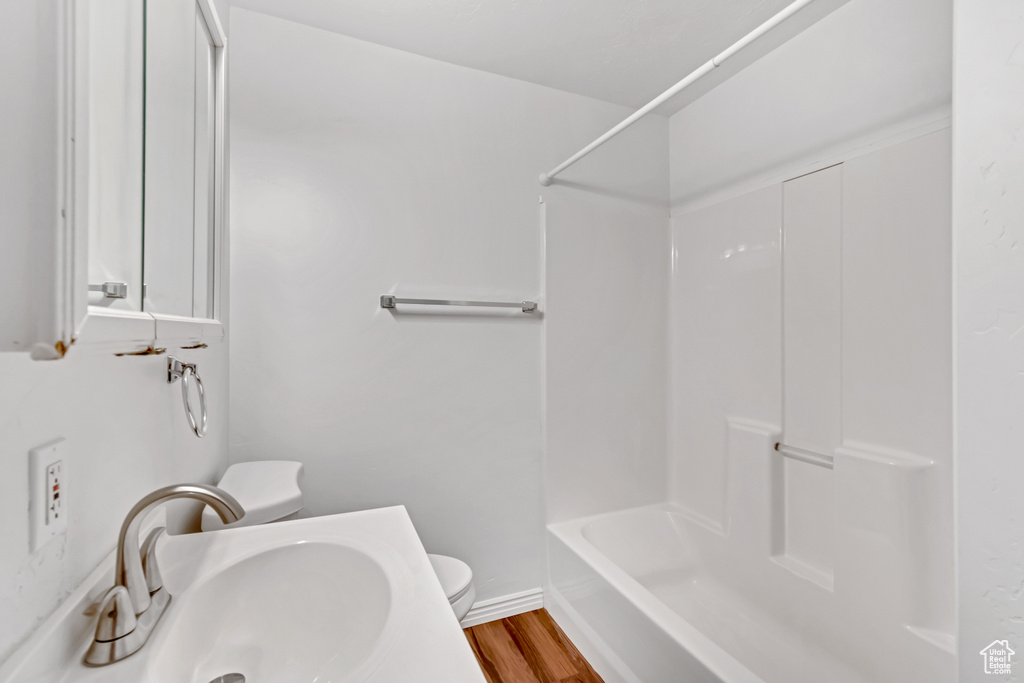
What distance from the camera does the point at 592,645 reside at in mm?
1503

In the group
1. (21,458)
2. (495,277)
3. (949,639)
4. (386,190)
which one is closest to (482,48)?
(386,190)

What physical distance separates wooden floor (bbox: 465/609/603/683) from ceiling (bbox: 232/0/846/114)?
79.8 inches

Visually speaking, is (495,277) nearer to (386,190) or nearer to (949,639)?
(386,190)

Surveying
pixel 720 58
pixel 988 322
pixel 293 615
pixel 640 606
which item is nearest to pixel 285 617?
pixel 293 615

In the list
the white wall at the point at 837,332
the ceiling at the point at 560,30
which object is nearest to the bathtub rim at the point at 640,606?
the white wall at the point at 837,332

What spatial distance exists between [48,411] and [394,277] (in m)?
1.11

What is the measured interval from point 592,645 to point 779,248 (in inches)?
60.3

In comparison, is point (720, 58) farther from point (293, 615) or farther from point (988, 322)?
point (293, 615)

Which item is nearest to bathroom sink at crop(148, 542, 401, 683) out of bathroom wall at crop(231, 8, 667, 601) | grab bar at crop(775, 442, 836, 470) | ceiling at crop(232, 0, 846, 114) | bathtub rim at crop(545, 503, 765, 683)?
bathroom wall at crop(231, 8, 667, 601)

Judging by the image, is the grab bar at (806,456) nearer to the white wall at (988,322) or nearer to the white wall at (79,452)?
the white wall at (988,322)

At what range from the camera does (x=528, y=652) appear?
1568 mm

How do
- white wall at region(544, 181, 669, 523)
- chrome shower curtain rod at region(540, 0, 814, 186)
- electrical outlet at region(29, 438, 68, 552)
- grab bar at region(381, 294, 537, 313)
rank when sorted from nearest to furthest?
1. electrical outlet at region(29, 438, 68, 552)
2. chrome shower curtain rod at region(540, 0, 814, 186)
3. grab bar at region(381, 294, 537, 313)
4. white wall at region(544, 181, 669, 523)

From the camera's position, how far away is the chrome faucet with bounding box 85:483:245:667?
55cm

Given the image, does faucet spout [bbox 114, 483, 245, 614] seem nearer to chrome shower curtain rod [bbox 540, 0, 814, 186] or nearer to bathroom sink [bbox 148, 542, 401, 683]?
bathroom sink [bbox 148, 542, 401, 683]
